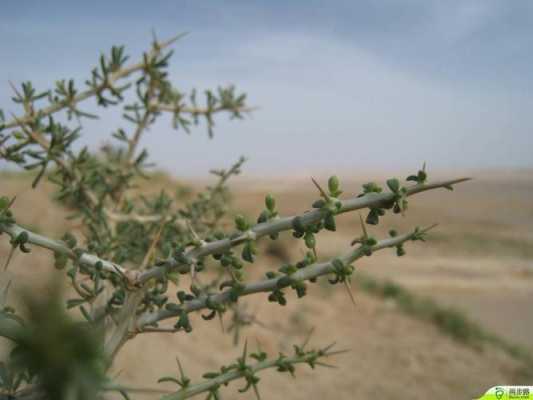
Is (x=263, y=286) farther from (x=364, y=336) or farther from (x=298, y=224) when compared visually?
(x=364, y=336)

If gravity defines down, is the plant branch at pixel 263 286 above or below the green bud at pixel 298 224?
below

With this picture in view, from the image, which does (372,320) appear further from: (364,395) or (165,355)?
(165,355)

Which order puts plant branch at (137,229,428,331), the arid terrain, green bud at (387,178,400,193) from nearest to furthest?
green bud at (387,178,400,193) → plant branch at (137,229,428,331) → the arid terrain

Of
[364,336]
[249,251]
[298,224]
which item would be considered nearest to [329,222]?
[298,224]

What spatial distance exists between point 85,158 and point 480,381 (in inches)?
169

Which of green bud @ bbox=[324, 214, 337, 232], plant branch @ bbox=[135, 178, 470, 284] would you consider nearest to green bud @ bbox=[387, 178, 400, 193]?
plant branch @ bbox=[135, 178, 470, 284]

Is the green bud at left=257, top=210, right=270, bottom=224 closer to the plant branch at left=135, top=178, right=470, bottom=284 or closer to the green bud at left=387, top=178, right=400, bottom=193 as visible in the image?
the plant branch at left=135, top=178, right=470, bottom=284

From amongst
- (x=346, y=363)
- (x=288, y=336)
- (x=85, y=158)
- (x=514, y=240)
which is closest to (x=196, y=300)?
(x=85, y=158)

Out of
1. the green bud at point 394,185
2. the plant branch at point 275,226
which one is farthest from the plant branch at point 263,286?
the green bud at point 394,185

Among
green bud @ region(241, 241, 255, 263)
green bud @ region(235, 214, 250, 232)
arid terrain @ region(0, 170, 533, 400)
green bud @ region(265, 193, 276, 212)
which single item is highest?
green bud @ region(265, 193, 276, 212)

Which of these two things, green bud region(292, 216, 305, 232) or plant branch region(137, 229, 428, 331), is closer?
green bud region(292, 216, 305, 232)

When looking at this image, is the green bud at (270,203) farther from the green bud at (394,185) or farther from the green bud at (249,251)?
the green bud at (394,185)

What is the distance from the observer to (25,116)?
5.71 ft

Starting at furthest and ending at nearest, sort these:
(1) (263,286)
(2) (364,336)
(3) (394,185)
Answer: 1. (2) (364,336)
2. (1) (263,286)
3. (3) (394,185)
